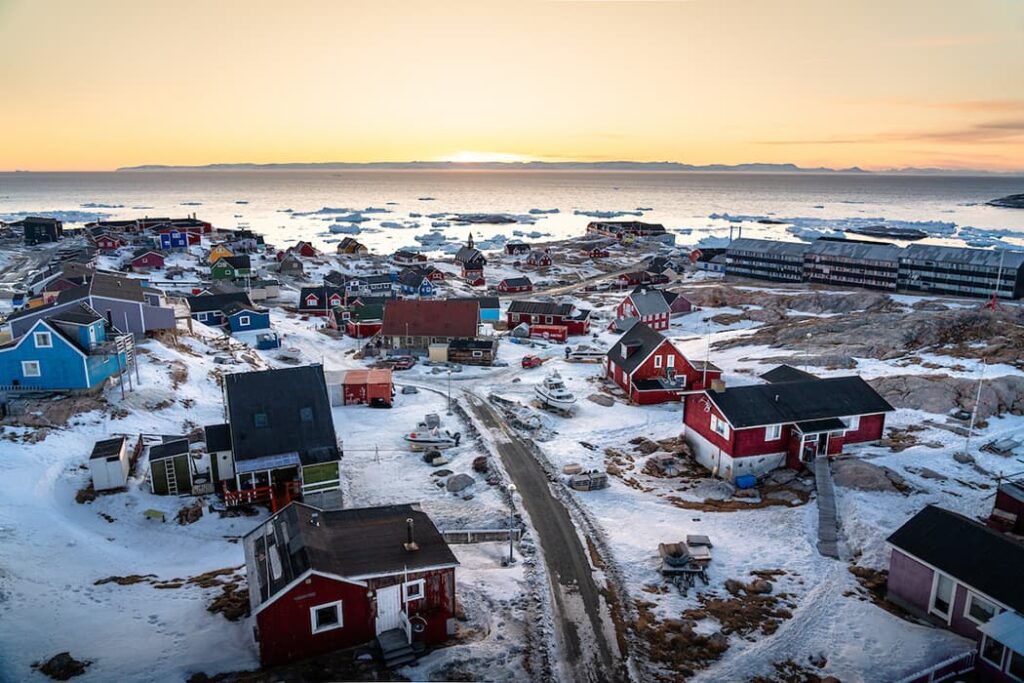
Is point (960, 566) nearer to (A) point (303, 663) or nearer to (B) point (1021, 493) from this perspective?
(B) point (1021, 493)

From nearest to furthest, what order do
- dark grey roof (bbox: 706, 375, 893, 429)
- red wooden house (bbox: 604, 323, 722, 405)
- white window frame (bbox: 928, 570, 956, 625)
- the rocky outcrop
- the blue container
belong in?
white window frame (bbox: 928, 570, 956, 625) → the blue container → dark grey roof (bbox: 706, 375, 893, 429) → the rocky outcrop → red wooden house (bbox: 604, 323, 722, 405)

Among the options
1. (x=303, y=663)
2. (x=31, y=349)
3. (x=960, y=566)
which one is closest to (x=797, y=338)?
(x=960, y=566)

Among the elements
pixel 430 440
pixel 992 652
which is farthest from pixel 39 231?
pixel 992 652

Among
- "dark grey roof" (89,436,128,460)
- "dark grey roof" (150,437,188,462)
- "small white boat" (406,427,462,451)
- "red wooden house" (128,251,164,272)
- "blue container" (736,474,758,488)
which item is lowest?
"blue container" (736,474,758,488)

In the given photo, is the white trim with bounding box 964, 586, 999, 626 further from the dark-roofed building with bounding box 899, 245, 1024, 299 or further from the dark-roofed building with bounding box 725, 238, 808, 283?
the dark-roofed building with bounding box 725, 238, 808, 283

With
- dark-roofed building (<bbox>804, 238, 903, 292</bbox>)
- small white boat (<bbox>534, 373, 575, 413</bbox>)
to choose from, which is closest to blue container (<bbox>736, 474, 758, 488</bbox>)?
small white boat (<bbox>534, 373, 575, 413</bbox>)

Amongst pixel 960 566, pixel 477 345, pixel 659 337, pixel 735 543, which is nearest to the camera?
pixel 960 566
